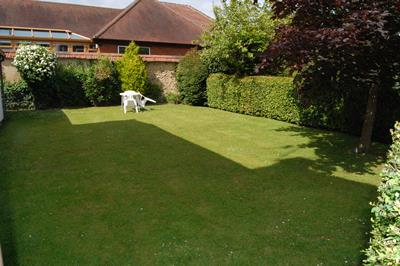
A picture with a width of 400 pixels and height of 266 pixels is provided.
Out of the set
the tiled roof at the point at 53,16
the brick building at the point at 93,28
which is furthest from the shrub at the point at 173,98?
the tiled roof at the point at 53,16

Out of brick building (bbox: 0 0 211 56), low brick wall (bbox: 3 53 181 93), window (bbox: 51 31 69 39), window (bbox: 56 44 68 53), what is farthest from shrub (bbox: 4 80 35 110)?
window (bbox: 56 44 68 53)

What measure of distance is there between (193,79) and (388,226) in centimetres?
1650

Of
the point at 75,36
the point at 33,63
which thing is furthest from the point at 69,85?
the point at 75,36

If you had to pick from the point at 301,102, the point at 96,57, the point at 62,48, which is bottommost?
the point at 301,102

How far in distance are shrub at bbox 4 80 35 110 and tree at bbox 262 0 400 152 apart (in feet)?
42.4

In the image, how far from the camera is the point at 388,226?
2.11 m

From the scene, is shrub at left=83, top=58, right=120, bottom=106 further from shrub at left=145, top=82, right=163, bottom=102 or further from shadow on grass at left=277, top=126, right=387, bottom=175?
shadow on grass at left=277, top=126, right=387, bottom=175

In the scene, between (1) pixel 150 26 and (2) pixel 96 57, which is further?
(1) pixel 150 26

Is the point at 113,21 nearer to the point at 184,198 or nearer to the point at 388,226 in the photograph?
the point at 184,198

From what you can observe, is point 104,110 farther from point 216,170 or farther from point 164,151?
point 216,170

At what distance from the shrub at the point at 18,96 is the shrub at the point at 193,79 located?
7.53m

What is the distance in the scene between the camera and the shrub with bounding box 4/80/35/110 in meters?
15.9

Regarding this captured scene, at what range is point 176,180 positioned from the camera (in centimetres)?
648

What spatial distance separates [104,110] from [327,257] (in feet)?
45.7
